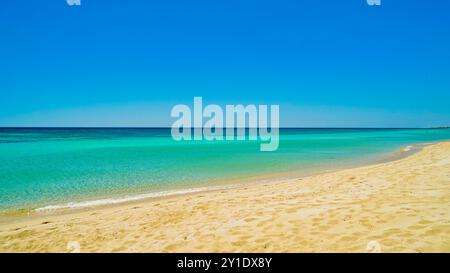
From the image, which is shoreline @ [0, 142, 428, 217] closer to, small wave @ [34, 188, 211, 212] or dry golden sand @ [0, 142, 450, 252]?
small wave @ [34, 188, 211, 212]

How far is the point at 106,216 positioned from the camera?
823 cm

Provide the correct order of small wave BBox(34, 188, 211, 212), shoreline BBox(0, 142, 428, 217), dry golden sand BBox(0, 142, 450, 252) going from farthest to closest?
Answer: 1. small wave BBox(34, 188, 211, 212)
2. shoreline BBox(0, 142, 428, 217)
3. dry golden sand BBox(0, 142, 450, 252)

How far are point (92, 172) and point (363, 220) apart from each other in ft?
51.6

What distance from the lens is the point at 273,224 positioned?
6.09 meters

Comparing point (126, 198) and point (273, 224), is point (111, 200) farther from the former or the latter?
point (273, 224)

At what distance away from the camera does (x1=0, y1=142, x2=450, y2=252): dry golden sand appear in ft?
16.3

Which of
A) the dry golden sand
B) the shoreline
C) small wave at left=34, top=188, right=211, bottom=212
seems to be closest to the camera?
the dry golden sand

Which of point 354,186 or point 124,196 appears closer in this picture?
point 354,186

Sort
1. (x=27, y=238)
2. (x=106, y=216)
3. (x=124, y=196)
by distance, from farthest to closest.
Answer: (x=124, y=196), (x=106, y=216), (x=27, y=238)

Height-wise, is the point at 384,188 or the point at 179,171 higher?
the point at 384,188

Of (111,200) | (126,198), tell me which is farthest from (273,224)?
(111,200)

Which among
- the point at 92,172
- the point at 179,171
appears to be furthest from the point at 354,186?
the point at 92,172

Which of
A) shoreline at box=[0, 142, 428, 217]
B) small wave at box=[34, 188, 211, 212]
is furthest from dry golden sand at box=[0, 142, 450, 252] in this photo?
small wave at box=[34, 188, 211, 212]
